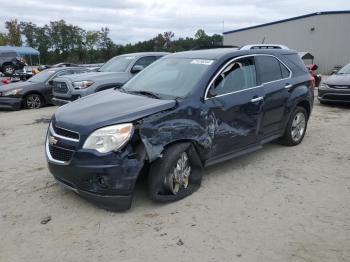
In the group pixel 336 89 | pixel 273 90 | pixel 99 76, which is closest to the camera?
pixel 273 90

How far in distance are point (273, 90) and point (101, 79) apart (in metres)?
Result: 5.62

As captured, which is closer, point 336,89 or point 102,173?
point 102,173

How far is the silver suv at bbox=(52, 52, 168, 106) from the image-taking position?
10.5 meters

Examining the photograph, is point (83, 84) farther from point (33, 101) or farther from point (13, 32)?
point (13, 32)

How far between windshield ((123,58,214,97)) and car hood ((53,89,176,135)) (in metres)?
0.36

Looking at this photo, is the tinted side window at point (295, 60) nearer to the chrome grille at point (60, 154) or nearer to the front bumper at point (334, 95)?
the chrome grille at point (60, 154)

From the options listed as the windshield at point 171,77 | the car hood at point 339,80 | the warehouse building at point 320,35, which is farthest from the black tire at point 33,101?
the warehouse building at point 320,35

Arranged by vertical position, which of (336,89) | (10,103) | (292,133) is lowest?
(10,103)

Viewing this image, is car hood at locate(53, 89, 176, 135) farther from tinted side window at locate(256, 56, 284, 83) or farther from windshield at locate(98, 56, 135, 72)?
windshield at locate(98, 56, 135, 72)

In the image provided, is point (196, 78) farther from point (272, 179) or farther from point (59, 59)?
point (59, 59)

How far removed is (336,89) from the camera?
12109 millimetres

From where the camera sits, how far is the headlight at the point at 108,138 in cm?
430

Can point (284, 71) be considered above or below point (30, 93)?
above

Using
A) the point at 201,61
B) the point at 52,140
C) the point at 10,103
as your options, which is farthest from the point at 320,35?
the point at 52,140
